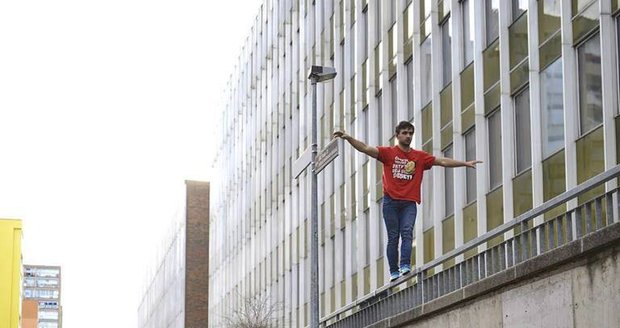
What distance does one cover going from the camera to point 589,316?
41.2ft

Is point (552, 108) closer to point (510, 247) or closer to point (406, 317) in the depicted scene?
point (406, 317)

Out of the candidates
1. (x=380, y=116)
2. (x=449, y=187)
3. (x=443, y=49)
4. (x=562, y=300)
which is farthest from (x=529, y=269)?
(x=380, y=116)

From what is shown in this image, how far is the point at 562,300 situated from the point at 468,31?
1566 centimetres

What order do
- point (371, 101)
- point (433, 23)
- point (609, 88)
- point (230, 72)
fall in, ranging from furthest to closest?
point (230, 72), point (371, 101), point (433, 23), point (609, 88)

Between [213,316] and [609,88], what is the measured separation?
5381 centimetres

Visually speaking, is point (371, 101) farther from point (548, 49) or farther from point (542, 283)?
point (542, 283)

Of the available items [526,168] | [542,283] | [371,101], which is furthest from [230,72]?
[542,283]

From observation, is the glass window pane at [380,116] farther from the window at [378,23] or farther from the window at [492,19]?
the window at [492,19]

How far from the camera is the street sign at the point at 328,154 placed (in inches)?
683

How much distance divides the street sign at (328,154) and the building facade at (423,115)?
5154mm

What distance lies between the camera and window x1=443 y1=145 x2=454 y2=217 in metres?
29.1

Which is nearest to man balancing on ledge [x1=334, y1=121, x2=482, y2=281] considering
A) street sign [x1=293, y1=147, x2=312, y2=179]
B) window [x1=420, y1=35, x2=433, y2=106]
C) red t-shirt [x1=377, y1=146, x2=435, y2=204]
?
red t-shirt [x1=377, y1=146, x2=435, y2=204]

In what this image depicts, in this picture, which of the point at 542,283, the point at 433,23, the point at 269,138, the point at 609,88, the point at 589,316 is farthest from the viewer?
the point at 269,138

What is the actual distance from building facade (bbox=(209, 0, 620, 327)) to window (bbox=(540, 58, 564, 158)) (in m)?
0.03
